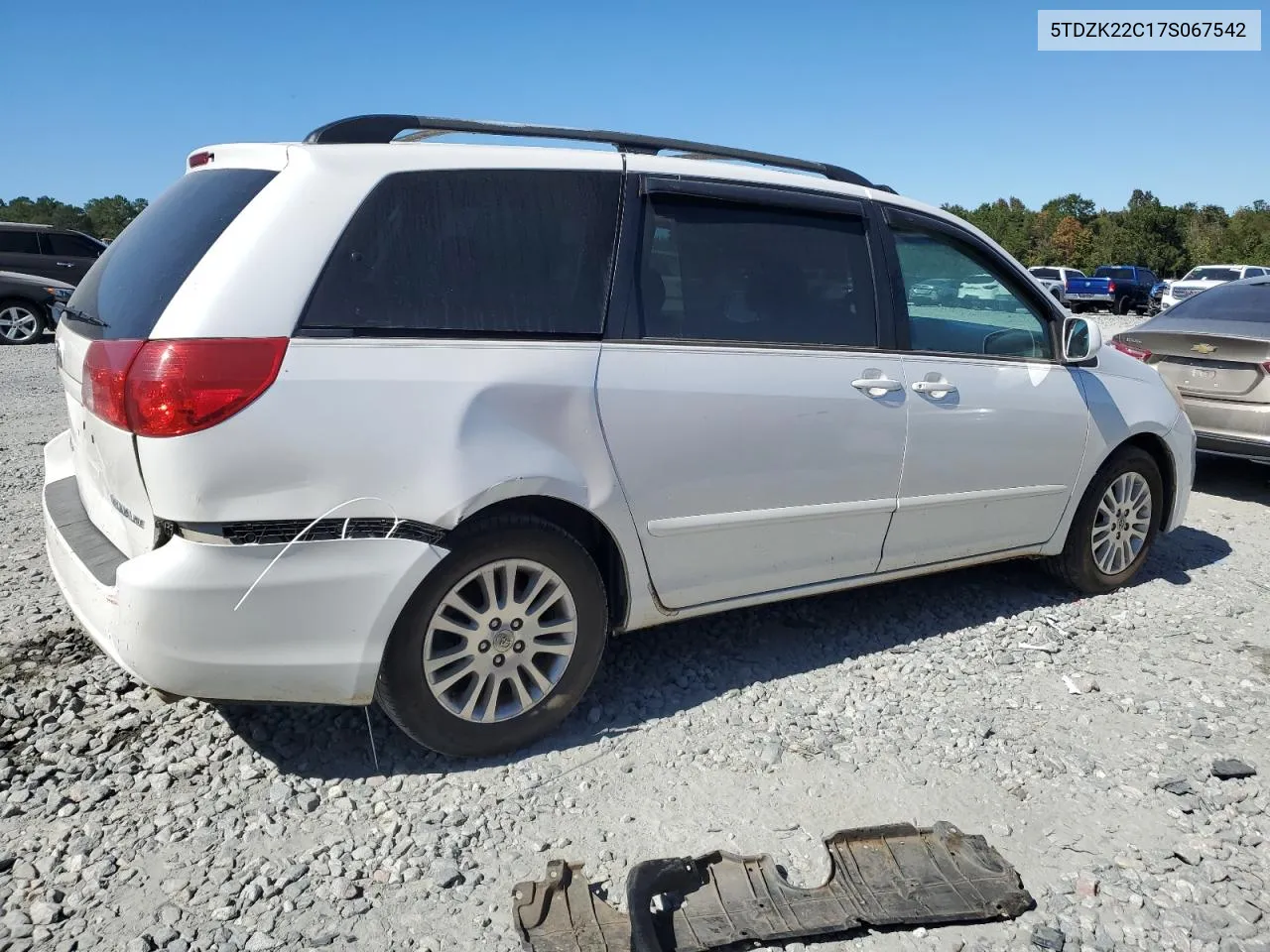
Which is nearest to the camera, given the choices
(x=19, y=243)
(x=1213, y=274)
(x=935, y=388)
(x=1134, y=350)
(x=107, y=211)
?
(x=935, y=388)

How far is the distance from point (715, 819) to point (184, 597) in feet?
5.24

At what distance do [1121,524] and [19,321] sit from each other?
1518 centimetres

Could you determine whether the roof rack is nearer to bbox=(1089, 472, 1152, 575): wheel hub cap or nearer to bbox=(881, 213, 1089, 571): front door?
bbox=(881, 213, 1089, 571): front door

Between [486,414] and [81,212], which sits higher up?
[81,212]

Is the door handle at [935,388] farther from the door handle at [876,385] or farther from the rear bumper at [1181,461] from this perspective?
the rear bumper at [1181,461]

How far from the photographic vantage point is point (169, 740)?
3.23 meters

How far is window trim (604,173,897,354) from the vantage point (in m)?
3.33

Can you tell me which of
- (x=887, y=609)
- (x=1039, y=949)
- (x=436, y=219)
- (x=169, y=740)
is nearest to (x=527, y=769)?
(x=169, y=740)

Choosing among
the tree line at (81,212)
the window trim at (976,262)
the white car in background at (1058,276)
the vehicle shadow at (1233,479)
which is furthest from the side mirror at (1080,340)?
the tree line at (81,212)

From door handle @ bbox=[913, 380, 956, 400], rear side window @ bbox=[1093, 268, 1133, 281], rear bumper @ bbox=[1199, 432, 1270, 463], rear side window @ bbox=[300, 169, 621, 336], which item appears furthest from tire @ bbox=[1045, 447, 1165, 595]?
rear side window @ bbox=[1093, 268, 1133, 281]

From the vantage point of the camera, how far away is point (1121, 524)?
496 centimetres

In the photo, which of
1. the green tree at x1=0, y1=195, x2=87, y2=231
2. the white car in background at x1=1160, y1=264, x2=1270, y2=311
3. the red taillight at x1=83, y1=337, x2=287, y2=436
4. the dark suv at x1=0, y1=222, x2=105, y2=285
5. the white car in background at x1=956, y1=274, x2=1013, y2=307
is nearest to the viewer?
the red taillight at x1=83, y1=337, x2=287, y2=436

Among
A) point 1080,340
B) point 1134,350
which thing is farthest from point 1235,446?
point 1080,340

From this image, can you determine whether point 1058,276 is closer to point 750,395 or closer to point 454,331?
point 750,395
